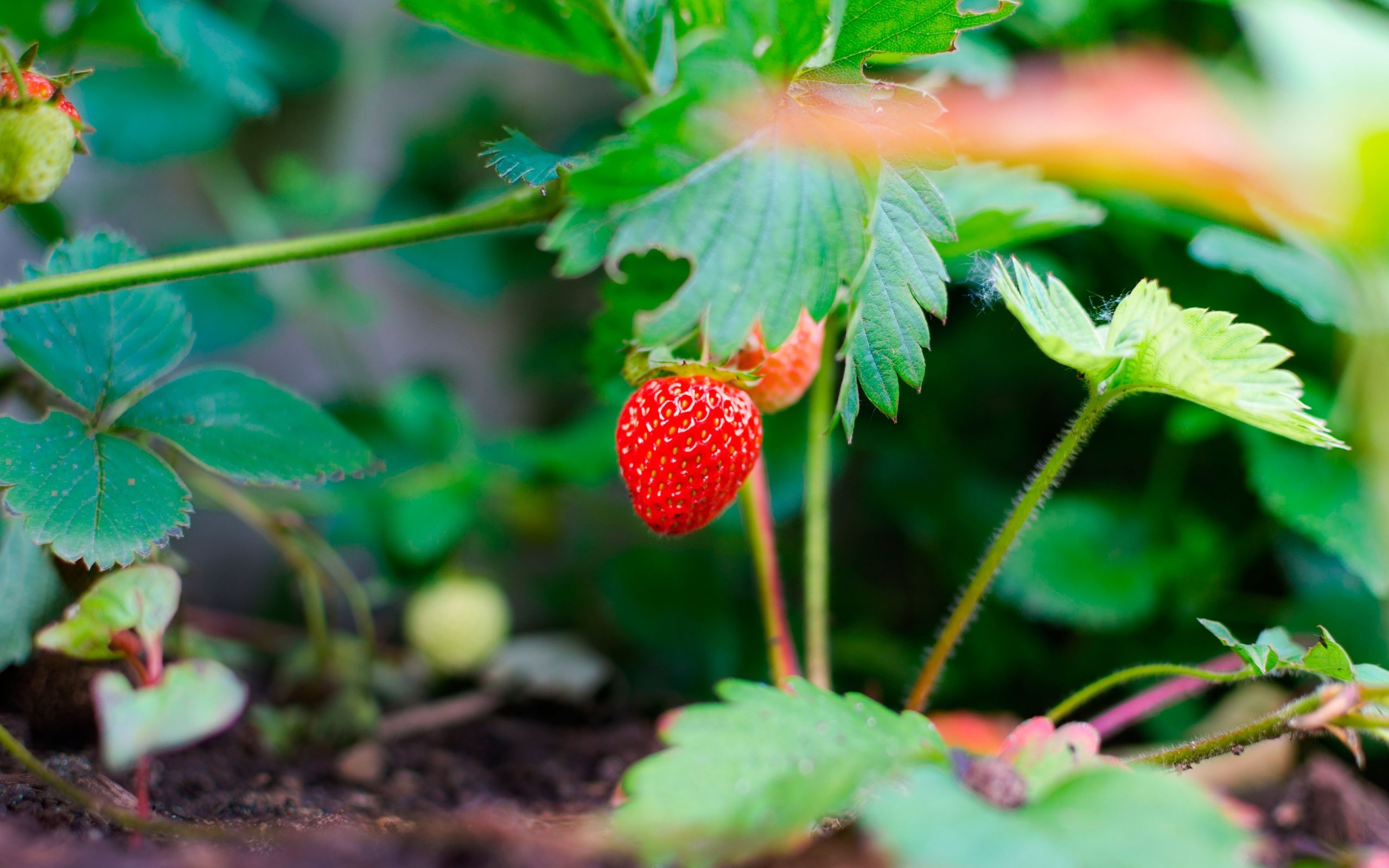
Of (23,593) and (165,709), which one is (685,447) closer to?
(165,709)

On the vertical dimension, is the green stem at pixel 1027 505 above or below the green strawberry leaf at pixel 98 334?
below

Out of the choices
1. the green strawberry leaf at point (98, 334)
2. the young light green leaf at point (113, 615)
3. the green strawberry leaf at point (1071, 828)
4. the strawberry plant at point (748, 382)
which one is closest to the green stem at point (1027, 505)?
the strawberry plant at point (748, 382)

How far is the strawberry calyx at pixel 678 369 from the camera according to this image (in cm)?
62

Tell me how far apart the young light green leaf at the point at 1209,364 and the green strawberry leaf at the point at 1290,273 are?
13.0 inches

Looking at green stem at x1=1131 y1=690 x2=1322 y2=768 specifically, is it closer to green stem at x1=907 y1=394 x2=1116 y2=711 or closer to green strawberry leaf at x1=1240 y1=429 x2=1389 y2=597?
green stem at x1=907 y1=394 x2=1116 y2=711

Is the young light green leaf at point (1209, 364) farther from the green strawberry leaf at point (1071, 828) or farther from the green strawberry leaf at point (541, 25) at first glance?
the green strawberry leaf at point (541, 25)

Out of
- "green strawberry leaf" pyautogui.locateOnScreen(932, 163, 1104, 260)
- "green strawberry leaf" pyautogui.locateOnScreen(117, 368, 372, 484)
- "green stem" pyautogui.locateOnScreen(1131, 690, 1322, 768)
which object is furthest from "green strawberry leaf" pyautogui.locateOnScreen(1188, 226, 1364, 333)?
"green strawberry leaf" pyautogui.locateOnScreen(117, 368, 372, 484)

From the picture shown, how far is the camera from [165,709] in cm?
43

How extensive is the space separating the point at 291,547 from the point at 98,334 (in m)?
0.29

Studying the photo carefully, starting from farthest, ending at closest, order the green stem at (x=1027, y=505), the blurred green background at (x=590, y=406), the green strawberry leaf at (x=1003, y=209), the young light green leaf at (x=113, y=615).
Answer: the blurred green background at (x=590, y=406)
the green strawberry leaf at (x=1003, y=209)
the green stem at (x=1027, y=505)
the young light green leaf at (x=113, y=615)

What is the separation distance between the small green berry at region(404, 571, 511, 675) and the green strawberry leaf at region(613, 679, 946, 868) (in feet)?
2.34

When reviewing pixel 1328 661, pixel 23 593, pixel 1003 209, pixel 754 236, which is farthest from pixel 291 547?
pixel 1328 661

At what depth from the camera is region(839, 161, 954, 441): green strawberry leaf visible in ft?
1.88

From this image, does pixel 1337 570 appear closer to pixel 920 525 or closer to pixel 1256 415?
pixel 920 525
